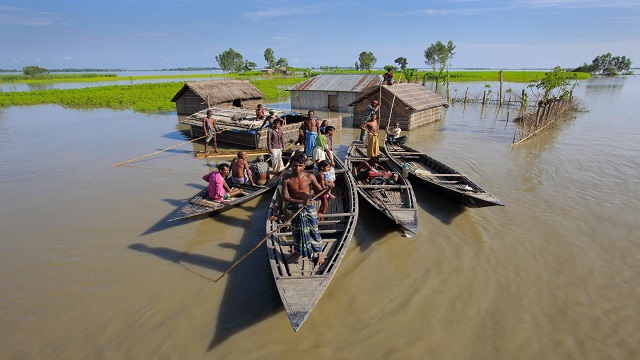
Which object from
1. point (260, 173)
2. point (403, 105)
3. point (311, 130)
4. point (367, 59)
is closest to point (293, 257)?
point (260, 173)

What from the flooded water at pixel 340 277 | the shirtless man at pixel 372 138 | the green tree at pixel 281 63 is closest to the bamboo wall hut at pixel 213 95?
the flooded water at pixel 340 277

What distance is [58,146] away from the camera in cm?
1422

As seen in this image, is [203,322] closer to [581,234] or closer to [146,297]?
[146,297]

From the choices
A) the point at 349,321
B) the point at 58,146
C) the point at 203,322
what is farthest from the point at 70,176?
the point at 349,321

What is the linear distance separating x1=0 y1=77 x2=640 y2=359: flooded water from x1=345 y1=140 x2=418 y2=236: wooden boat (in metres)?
0.53

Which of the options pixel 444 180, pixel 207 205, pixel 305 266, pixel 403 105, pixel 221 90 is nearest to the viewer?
pixel 305 266

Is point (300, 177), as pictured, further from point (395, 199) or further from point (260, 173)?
point (260, 173)

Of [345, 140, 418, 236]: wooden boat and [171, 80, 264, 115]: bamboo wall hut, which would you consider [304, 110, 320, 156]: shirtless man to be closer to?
[345, 140, 418, 236]: wooden boat

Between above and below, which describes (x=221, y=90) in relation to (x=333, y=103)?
above

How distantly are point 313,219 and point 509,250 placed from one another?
4.23 m

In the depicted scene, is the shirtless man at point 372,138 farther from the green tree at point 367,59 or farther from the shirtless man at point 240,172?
the green tree at point 367,59

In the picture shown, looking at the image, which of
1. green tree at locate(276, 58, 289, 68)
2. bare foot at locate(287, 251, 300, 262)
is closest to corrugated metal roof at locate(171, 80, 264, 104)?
bare foot at locate(287, 251, 300, 262)

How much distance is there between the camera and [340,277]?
550 centimetres

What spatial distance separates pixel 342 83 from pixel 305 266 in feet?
70.7
